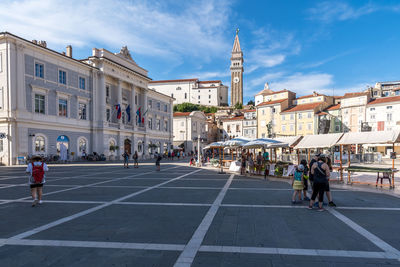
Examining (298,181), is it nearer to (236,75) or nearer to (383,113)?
(383,113)

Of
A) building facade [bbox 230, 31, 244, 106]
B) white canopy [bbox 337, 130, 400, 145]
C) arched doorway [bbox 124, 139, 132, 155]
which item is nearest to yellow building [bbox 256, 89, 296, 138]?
arched doorway [bbox 124, 139, 132, 155]

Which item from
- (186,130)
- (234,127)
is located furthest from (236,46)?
(186,130)

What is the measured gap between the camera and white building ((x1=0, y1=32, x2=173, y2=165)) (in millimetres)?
26453

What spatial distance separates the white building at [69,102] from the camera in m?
26.5

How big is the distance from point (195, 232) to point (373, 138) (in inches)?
460

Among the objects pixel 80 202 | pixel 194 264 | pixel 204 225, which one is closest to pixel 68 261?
pixel 194 264

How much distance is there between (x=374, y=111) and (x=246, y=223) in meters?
53.0

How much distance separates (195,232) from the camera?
19.0 feet

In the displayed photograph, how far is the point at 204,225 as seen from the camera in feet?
20.8

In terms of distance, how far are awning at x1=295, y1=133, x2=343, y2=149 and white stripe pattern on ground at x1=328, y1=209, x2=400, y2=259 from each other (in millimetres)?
8301

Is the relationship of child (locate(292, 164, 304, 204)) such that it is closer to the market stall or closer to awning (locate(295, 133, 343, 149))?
the market stall

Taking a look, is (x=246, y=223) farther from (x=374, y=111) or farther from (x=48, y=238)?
(x=374, y=111)

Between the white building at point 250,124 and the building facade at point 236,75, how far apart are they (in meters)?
56.4

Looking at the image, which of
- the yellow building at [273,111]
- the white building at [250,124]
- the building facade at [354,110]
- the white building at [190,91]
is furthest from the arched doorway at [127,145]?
the white building at [190,91]
